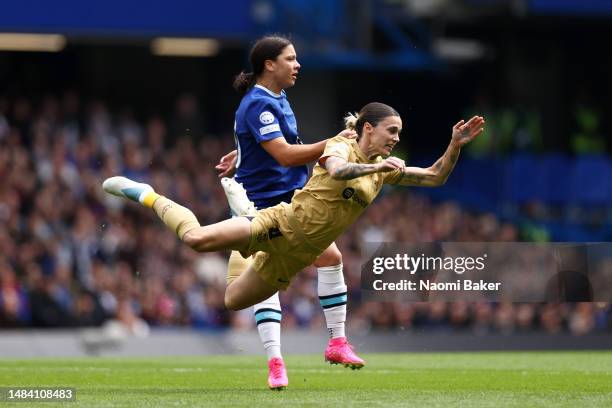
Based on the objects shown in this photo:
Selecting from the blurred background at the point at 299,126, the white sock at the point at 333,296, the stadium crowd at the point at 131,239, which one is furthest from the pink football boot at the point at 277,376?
the stadium crowd at the point at 131,239

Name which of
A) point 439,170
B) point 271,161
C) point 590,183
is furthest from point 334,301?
point 590,183

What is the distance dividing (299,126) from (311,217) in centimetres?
1548

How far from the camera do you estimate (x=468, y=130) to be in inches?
392

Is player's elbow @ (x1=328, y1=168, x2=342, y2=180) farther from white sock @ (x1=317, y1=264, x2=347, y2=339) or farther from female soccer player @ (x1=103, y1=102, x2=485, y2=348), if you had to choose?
white sock @ (x1=317, y1=264, x2=347, y2=339)

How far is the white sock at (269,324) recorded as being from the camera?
10391 millimetres

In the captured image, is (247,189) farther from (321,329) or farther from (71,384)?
(321,329)

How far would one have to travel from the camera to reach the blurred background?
19828mm

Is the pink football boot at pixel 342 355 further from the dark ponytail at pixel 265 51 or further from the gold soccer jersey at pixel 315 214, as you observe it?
the dark ponytail at pixel 265 51

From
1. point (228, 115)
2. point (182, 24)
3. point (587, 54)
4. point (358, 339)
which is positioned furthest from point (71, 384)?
point (587, 54)

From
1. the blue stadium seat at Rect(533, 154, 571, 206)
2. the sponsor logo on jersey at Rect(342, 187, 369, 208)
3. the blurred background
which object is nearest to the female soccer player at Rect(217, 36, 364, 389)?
the sponsor logo on jersey at Rect(342, 187, 369, 208)

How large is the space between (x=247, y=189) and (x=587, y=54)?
18918mm

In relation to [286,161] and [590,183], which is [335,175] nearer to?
[286,161]

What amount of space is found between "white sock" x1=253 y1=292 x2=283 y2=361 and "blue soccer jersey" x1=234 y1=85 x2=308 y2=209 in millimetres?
713

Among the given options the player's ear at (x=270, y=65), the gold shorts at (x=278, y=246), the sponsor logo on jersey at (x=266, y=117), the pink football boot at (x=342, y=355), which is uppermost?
the player's ear at (x=270, y=65)
